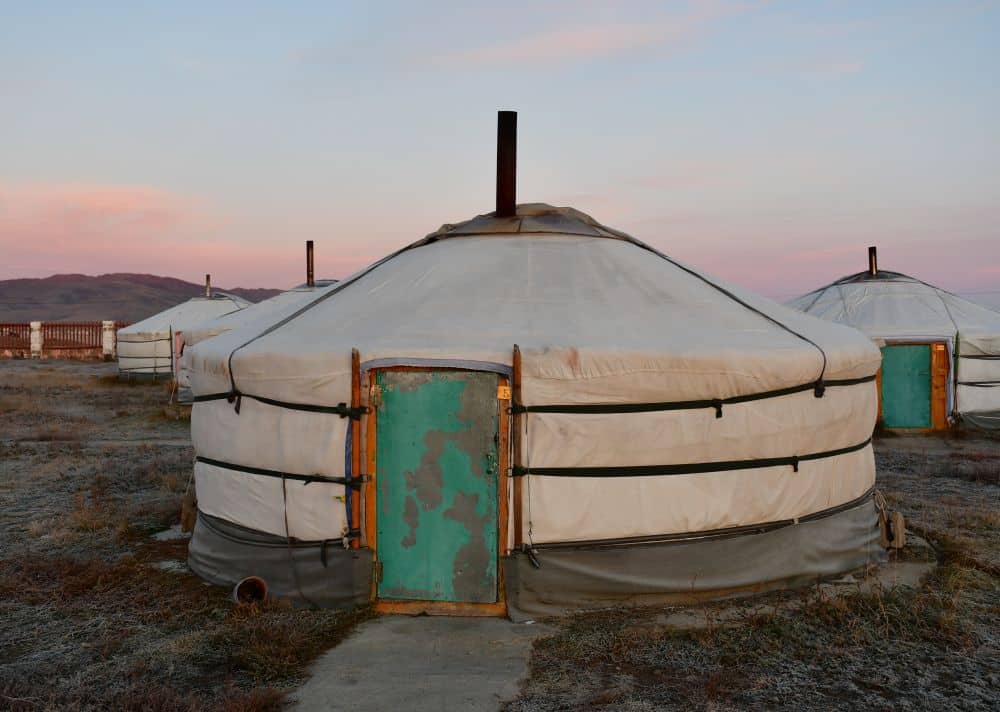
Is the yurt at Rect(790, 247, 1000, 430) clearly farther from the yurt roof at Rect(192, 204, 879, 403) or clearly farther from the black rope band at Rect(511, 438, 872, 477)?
the black rope band at Rect(511, 438, 872, 477)

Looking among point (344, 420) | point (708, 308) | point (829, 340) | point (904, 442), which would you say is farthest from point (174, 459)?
point (904, 442)

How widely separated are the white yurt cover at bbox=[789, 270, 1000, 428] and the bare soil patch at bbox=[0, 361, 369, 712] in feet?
34.8

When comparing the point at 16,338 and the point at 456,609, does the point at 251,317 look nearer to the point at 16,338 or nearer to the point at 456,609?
the point at 456,609

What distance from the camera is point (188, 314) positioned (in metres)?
21.2

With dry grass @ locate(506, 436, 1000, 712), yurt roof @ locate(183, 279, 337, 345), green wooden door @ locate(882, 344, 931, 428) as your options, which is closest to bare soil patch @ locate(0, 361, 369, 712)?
dry grass @ locate(506, 436, 1000, 712)

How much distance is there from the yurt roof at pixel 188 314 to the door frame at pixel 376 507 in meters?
17.2

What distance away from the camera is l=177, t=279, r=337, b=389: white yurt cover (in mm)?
5730

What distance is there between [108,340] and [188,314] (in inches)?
438

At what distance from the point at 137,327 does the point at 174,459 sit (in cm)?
1321

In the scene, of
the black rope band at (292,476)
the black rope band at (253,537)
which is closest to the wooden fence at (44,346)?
the black rope band at (253,537)

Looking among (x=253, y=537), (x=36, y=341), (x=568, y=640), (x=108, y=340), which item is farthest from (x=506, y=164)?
(x=36, y=341)

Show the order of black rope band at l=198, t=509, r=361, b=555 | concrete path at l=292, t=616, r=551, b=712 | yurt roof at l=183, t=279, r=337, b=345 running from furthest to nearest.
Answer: yurt roof at l=183, t=279, r=337, b=345
black rope band at l=198, t=509, r=361, b=555
concrete path at l=292, t=616, r=551, b=712

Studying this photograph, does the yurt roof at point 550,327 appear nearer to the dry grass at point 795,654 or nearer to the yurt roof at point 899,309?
the dry grass at point 795,654

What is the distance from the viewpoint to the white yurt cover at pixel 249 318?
5.73m
